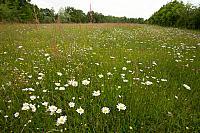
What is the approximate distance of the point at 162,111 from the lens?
131 inches

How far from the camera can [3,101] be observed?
334 centimetres

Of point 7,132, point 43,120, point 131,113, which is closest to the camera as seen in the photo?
point 7,132

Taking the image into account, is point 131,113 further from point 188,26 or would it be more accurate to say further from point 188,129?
point 188,26

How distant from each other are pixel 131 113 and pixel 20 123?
4.99 ft

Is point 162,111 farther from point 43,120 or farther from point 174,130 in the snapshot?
point 43,120

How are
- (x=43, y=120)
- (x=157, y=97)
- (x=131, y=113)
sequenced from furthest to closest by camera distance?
(x=157, y=97) → (x=131, y=113) → (x=43, y=120)

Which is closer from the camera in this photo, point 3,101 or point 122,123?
point 122,123

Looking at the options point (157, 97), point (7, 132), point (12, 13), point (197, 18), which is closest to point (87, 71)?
point (157, 97)

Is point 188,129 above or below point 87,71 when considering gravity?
below

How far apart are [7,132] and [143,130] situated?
5.62 ft

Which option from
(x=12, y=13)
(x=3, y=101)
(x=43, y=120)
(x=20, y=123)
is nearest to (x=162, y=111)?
(x=43, y=120)

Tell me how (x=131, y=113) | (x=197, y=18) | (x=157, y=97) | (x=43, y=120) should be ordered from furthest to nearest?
(x=197, y=18) → (x=157, y=97) → (x=131, y=113) → (x=43, y=120)

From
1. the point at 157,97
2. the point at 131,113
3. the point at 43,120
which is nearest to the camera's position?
the point at 43,120

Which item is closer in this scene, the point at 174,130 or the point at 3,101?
the point at 174,130
